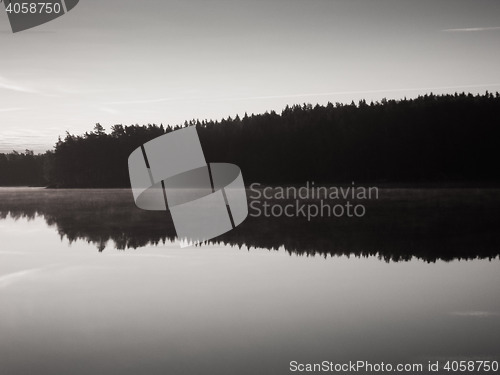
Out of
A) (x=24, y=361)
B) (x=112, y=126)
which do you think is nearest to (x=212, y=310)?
(x=24, y=361)

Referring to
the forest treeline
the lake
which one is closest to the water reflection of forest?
the lake

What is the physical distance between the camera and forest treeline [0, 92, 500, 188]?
107812mm

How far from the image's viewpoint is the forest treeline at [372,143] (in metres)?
108

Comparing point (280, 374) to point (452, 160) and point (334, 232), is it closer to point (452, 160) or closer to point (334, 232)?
point (334, 232)

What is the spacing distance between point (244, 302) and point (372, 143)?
105194mm

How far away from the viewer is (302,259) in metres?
17.9

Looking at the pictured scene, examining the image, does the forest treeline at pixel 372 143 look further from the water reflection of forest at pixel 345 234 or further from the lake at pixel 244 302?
the lake at pixel 244 302

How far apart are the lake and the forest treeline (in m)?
88.0

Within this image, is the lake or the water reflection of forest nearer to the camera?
the lake

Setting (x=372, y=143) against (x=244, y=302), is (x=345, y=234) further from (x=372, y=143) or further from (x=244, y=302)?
(x=372, y=143)

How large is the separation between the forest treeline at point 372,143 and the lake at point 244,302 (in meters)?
88.0

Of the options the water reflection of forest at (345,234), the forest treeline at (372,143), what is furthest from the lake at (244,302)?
the forest treeline at (372,143)

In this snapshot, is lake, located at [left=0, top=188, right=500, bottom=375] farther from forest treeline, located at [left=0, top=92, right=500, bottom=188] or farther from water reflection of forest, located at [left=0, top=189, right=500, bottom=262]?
forest treeline, located at [left=0, top=92, right=500, bottom=188]

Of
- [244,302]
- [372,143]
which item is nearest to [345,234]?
[244,302]
